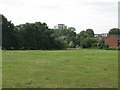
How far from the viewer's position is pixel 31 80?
18.2 metres

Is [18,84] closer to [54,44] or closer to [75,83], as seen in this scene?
[75,83]

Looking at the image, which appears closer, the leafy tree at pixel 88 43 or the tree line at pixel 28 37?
the tree line at pixel 28 37

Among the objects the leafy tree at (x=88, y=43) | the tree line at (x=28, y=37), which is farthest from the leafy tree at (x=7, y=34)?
the leafy tree at (x=88, y=43)

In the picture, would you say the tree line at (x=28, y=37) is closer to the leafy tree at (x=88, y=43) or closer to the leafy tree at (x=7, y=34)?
the leafy tree at (x=7, y=34)

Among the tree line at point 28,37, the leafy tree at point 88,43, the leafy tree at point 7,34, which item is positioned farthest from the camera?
the leafy tree at point 88,43

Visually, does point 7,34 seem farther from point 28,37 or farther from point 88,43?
point 88,43

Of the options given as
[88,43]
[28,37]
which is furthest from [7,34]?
[88,43]

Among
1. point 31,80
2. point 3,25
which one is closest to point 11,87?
point 31,80

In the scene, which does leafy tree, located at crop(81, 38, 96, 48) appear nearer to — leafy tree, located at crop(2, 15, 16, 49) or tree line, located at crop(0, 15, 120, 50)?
tree line, located at crop(0, 15, 120, 50)

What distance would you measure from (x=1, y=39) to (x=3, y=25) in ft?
39.6

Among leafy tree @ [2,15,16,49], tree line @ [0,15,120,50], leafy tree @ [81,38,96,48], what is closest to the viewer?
leafy tree @ [2,15,16,49]

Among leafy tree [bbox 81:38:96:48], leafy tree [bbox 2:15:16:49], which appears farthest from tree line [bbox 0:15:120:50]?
leafy tree [bbox 81:38:96:48]

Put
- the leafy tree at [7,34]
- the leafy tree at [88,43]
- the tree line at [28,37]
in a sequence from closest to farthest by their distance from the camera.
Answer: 1. the leafy tree at [7,34]
2. the tree line at [28,37]
3. the leafy tree at [88,43]

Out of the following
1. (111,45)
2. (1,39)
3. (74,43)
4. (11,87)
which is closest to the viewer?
(11,87)
